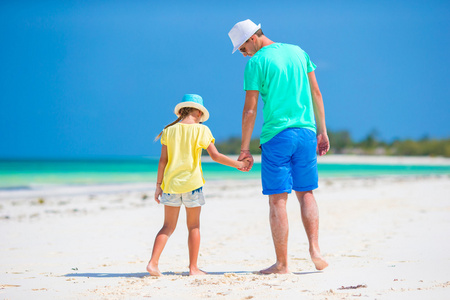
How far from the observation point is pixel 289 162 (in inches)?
137

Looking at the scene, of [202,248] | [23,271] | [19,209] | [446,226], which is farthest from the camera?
[19,209]

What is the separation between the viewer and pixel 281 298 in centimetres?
260

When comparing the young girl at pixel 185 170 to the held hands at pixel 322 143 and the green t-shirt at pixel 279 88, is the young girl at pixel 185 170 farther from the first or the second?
the held hands at pixel 322 143

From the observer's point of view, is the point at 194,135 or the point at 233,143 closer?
the point at 194,135

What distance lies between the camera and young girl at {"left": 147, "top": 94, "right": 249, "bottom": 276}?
3.48 metres

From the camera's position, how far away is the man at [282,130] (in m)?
3.41

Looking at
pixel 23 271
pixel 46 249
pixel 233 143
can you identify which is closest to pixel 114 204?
pixel 46 249

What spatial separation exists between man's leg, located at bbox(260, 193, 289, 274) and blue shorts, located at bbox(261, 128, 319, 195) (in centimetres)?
8

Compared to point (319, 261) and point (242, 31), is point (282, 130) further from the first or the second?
point (319, 261)

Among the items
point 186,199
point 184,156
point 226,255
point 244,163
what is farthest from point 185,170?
point 226,255

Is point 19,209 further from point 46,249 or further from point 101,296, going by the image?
point 101,296

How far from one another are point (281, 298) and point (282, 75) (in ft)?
5.24

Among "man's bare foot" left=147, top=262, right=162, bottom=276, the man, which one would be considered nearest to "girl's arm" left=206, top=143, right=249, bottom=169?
the man

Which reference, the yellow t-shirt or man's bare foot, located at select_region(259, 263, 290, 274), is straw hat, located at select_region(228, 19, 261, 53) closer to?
the yellow t-shirt
